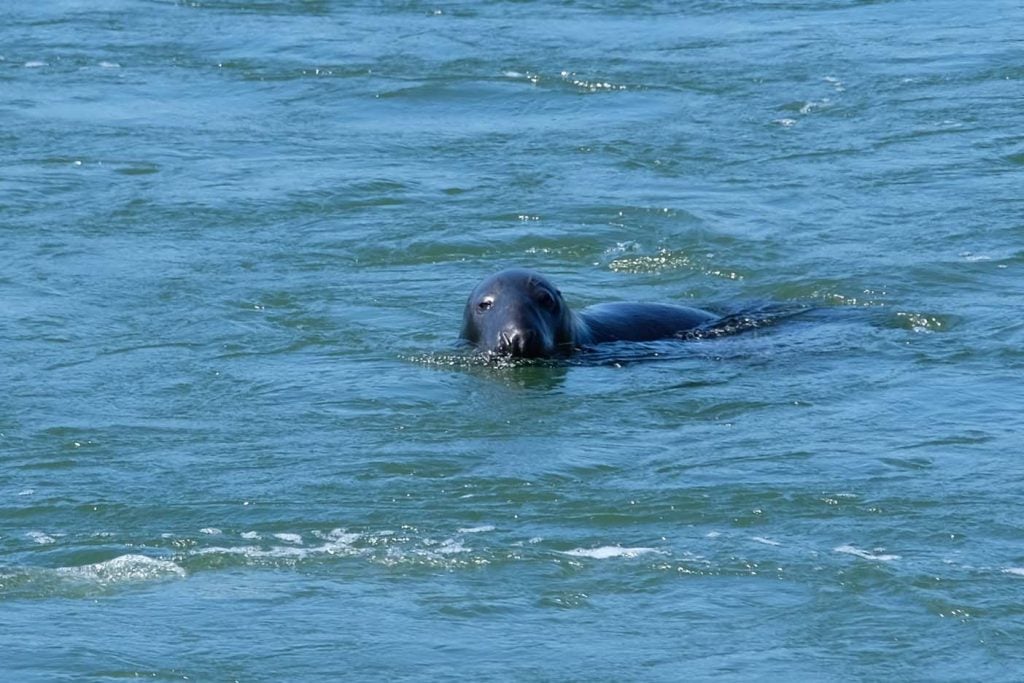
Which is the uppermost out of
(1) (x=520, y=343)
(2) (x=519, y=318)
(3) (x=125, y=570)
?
(2) (x=519, y=318)

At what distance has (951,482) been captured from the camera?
880 cm

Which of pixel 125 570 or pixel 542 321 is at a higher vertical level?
pixel 542 321

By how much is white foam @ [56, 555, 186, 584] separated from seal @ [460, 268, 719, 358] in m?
3.33

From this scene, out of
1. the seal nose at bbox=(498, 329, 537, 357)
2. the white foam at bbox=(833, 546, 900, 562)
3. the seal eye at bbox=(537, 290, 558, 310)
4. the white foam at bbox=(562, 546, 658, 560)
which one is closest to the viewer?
the white foam at bbox=(833, 546, 900, 562)

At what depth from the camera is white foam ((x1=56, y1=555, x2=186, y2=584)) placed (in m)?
7.90

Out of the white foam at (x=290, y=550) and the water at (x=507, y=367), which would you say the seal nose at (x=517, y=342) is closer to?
the water at (x=507, y=367)

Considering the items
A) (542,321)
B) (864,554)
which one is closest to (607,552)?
(864,554)

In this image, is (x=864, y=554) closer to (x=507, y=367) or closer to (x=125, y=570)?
(x=125, y=570)

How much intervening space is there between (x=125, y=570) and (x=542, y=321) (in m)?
3.58

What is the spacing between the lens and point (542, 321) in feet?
36.5

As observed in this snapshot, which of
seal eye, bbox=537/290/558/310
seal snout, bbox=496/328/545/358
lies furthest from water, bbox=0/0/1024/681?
seal eye, bbox=537/290/558/310

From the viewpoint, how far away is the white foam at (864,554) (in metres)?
7.88

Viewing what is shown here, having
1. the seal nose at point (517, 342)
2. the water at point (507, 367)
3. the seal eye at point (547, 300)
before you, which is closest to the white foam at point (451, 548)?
the water at point (507, 367)

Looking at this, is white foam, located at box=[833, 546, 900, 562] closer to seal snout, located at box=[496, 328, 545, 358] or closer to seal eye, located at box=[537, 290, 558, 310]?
seal snout, located at box=[496, 328, 545, 358]
